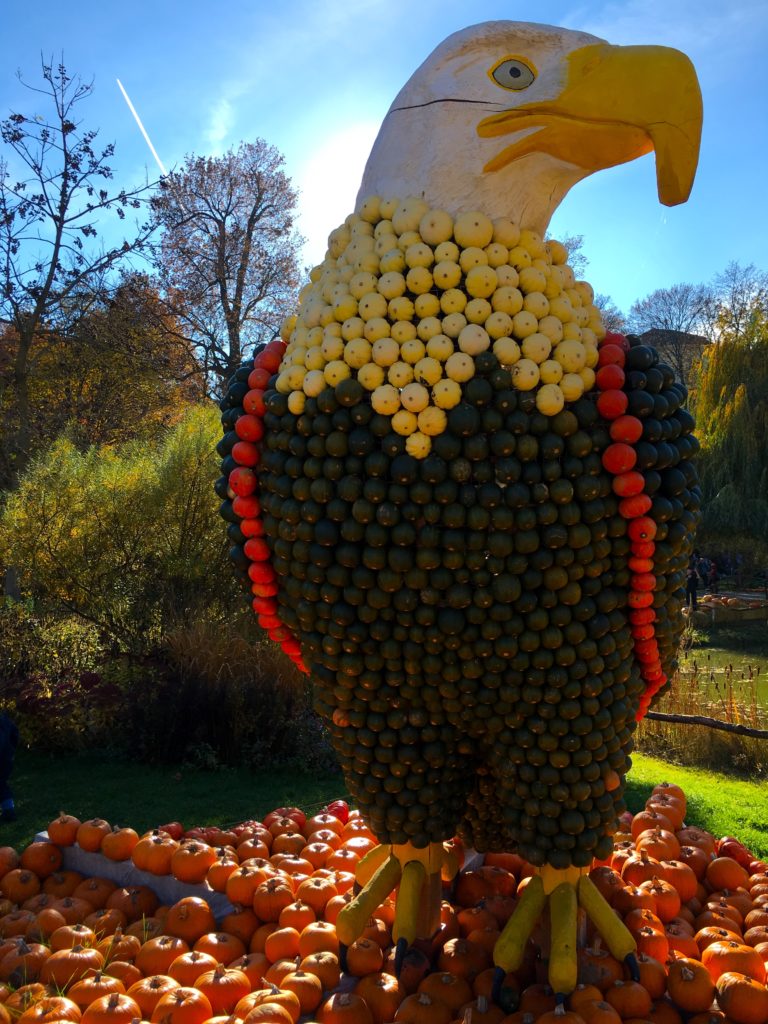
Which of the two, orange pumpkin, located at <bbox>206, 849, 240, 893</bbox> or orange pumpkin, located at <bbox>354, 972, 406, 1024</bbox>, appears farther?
orange pumpkin, located at <bbox>206, 849, 240, 893</bbox>

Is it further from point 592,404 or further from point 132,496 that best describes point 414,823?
point 132,496

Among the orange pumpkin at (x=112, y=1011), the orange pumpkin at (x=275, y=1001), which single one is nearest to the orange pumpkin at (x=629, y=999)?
the orange pumpkin at (x=275, y=1001)

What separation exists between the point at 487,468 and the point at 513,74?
3.89 ft

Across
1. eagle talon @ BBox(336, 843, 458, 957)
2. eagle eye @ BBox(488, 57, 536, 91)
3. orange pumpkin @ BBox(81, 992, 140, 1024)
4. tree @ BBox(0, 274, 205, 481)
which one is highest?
tree @ BBox(0, 274, 205, 481)

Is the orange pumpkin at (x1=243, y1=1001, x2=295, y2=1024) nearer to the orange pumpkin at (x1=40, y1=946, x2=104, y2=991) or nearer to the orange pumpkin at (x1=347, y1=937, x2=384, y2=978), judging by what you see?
the orange pumpkin at (x1=347, y1=937, x2=384, y2=978)

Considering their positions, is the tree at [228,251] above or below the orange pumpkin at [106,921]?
above

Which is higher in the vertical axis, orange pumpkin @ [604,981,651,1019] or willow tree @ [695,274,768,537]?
willow tree @ [695,274,768,537]

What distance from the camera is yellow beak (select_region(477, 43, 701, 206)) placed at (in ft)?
7.00

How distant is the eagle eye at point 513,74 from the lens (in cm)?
225

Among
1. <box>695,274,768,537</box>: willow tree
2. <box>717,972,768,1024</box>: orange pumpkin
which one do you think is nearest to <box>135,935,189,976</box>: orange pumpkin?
<box>717,972,768,1024</box>: orange pumpkin

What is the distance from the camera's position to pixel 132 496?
7.30 meters

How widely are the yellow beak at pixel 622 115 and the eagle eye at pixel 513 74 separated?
9 cm

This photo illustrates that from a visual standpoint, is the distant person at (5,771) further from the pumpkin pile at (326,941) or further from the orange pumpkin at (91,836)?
the orange pumpkin at (91,836)

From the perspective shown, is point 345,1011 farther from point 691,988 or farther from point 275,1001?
point 691,988
